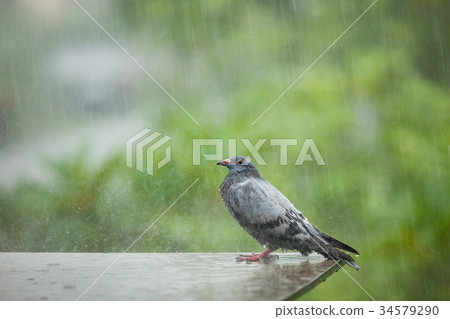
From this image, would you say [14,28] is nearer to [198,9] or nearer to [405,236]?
[198,9]

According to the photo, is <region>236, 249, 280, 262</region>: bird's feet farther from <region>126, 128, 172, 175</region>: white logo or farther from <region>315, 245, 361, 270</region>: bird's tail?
<region>126, 128, 172, 175</region>: white logo

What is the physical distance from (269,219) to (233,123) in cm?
223

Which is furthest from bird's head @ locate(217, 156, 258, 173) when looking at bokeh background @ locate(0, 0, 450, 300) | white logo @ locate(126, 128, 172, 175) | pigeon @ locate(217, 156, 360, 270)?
white logo @ locate(126, 128, 172, 175)

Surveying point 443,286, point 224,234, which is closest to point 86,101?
point 224,234

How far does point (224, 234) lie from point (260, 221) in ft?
6.80

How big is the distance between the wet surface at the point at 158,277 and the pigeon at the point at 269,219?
0.27 ft

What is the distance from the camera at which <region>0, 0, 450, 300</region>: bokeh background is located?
4.45 meters

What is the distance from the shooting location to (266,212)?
2.47 m

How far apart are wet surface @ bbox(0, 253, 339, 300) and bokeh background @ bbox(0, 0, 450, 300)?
2.12 metres

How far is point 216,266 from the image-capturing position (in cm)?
214

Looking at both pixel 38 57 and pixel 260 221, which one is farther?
pixel 38 57

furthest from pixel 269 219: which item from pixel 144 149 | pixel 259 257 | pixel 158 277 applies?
pixel 144 149

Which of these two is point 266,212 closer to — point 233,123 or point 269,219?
point 269,219

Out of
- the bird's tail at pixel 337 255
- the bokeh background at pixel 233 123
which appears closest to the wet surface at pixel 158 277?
the bird's tail at pixel 337 255
